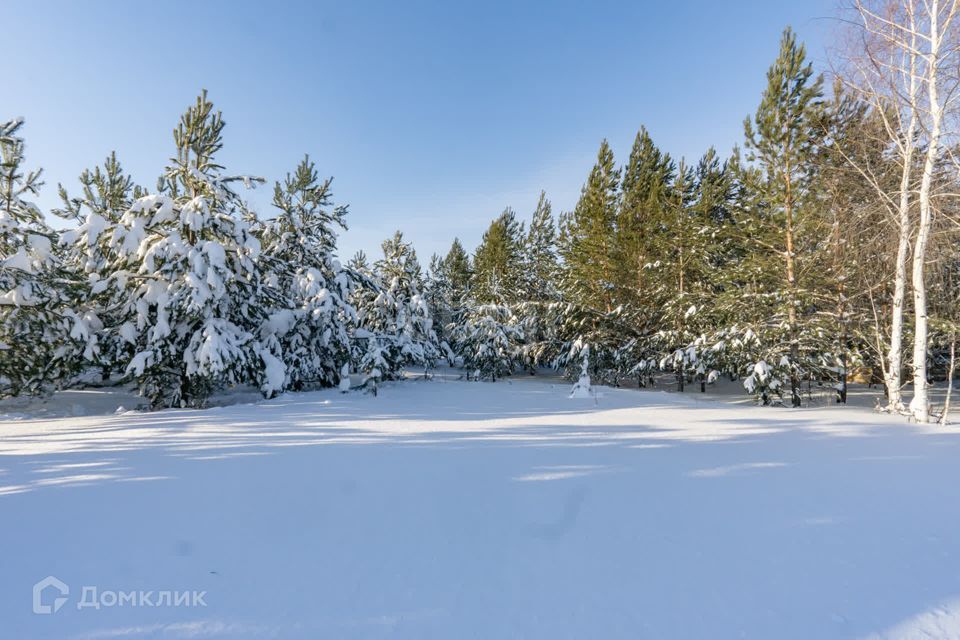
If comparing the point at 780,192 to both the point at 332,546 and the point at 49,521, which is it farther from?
the point at 49,521

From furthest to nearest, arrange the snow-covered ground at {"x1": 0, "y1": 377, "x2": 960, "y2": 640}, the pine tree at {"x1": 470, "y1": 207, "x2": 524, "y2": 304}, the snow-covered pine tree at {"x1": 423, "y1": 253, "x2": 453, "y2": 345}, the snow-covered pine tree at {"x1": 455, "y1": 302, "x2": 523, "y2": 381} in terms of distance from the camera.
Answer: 1. the snow-covered pine tree at {"x1": 423, "y1": 253, "x2": 453, "y2": 345}
2. the pine tree at {"x1": 470, "y1": 207, "x2": 524, "y2": 304}
3. the snow-covered pine tree at {"x1": 455, "y1": 302, "x2": 523, "y2": 381}
4. the snow-covered ground at {"x1": 0, "y1": 377, "x2": 960, "y2": 640}

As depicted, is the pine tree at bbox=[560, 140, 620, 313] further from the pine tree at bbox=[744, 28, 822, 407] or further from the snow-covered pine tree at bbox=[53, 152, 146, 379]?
the snow-covered pine tree at bbox=[53, 152, 146, 379]

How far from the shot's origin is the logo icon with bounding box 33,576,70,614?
79.9 inches

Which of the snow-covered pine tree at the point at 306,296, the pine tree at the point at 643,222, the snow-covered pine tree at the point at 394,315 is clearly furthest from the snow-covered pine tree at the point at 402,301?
the pine tree at the point at 643,222

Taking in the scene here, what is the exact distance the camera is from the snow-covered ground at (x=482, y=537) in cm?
198

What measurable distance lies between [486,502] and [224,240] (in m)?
10.3

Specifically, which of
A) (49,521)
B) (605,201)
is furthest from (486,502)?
(605,201)

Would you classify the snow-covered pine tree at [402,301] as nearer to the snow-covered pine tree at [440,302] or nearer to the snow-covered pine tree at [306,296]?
the snow-covered pine tree at [306,296]

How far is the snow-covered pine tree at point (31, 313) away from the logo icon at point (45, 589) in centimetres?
968

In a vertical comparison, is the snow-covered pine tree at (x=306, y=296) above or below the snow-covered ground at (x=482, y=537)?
above

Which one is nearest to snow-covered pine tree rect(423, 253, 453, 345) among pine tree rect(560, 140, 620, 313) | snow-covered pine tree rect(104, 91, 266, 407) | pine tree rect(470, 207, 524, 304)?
pine tree rect(470, 207, 524, 304)

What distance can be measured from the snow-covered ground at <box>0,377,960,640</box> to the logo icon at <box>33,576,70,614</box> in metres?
0.04

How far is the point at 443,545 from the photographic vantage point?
269cm

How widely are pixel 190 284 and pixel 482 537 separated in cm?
939
